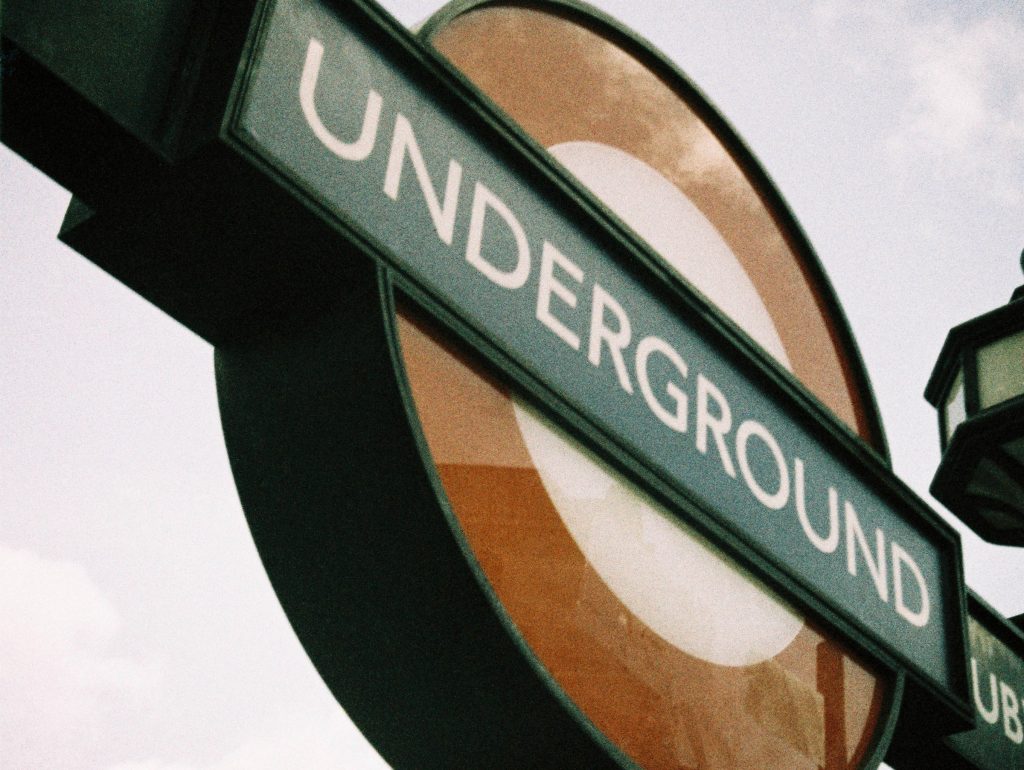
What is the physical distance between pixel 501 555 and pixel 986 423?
1779 mm

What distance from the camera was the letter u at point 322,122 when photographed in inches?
36.3

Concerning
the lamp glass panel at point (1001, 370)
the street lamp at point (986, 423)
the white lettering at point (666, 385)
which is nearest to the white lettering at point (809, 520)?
the white lettering at point (666, 385)

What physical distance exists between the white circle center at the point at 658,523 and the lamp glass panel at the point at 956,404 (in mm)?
1462

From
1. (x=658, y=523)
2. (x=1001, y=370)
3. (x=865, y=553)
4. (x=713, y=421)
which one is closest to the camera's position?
(x=658, y=523)

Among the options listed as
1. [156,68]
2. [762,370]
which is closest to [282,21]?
[156,68]

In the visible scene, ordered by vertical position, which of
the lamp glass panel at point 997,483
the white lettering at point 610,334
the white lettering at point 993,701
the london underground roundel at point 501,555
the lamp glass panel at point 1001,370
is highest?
the lamp glass panel at point 1001,370

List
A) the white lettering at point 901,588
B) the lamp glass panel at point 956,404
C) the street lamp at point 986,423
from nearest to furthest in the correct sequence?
the white lettering at point 901,588
the street lamp at point 986,423
the lamp glass panel at point 956,404

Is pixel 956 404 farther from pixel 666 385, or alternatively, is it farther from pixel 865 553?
pixel 666 385

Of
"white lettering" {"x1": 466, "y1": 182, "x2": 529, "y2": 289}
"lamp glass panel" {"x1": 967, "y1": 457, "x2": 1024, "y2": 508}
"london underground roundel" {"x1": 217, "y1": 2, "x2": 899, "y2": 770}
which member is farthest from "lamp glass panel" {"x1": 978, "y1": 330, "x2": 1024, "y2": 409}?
"white lettering" {"x1": 466, "y1": 182, "x2": 529, "y2": 289}

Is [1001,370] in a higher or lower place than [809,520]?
higher

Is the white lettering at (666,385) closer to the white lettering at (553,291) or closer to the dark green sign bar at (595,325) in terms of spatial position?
the dark green sign bar at (595,325)

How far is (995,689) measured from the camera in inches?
71.1

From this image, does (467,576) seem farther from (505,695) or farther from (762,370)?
(762,370)

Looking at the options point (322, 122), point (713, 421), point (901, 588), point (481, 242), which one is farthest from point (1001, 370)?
point (322, 122)
